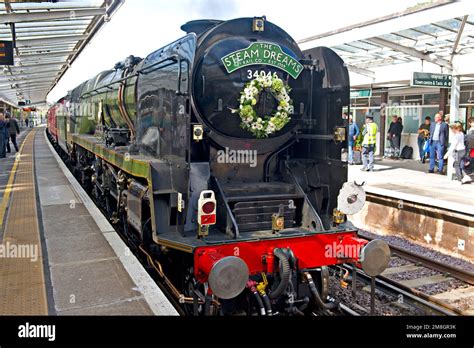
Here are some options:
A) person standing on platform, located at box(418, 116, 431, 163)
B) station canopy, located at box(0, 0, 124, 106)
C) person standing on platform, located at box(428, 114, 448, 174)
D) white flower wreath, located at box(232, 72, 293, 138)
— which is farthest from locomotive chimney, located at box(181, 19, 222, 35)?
person standing on platform, located at box(418, 116, 431, 163)

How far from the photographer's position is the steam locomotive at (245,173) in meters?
4.28

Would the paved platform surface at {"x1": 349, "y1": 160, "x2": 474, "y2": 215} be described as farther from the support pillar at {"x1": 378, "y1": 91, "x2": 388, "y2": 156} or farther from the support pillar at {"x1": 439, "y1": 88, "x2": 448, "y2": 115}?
the support pillar at {"x1": 378, "y1": 91, "x2": 388, "y2": 156}

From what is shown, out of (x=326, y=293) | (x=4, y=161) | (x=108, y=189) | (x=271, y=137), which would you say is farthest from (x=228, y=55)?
(x=4, y=161)

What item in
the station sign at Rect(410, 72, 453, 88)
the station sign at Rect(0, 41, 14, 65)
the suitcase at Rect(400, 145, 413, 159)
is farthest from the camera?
the suitcase at Rect(400, 145, 413, 159)

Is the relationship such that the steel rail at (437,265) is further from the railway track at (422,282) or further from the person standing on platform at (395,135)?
the person standing on platform at (395,135)

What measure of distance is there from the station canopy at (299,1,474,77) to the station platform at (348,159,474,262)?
339cm

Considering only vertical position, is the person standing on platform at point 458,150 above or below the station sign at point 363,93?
below

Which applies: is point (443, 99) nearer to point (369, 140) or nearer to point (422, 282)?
point (369, 140)

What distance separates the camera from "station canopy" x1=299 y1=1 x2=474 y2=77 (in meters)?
9.09

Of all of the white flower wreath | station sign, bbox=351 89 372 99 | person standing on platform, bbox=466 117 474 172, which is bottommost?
person standing on platform, bbox=466 117 474 172

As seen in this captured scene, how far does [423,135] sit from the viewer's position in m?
14.8

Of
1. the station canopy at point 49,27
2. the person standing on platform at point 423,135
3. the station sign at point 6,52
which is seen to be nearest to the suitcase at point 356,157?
the person standing on platform at point 423,135

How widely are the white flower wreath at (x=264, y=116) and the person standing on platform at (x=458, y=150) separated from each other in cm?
697

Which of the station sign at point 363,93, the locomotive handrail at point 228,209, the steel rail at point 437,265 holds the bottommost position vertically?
the steel rail at point 437,265
